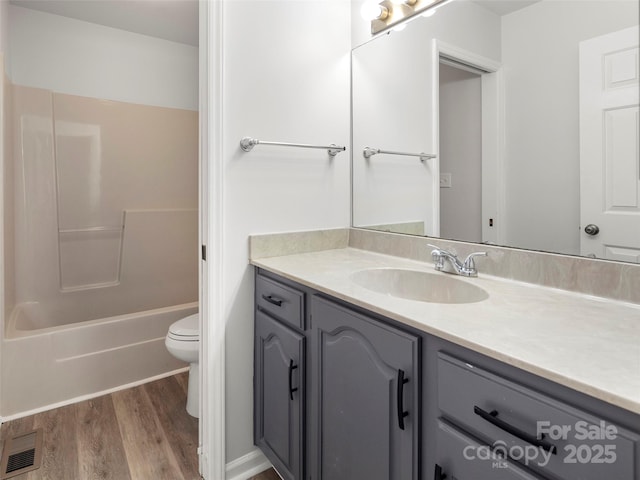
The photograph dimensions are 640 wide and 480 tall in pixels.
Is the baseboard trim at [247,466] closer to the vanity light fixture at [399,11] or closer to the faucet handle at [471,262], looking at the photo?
the faucet handle at [471,262]

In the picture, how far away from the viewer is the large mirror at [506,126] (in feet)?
3.33

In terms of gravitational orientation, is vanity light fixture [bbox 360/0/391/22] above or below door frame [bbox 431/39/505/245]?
above

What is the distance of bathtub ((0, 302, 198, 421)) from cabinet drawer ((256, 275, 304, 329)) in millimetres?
1208

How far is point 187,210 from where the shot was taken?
9.96ft

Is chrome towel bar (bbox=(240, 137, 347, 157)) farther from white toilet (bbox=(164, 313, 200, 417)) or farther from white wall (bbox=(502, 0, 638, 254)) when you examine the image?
white toilet (bbox=(164, 313, 200, 417))

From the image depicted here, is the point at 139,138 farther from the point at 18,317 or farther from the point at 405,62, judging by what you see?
the point at 405,62

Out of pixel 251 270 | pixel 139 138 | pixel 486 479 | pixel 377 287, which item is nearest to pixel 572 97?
pixel 377 287

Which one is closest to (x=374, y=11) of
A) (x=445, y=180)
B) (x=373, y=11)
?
(x=373, y=11)

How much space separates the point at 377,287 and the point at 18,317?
2.24m

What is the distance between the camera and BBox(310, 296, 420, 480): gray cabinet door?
2.88 feet

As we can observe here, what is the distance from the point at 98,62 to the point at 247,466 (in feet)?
8.88

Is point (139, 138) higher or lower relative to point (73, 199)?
higher

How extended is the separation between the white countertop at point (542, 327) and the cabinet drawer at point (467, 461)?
0.19 m

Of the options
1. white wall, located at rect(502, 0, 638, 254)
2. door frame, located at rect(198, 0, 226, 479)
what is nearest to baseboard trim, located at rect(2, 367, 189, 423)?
door frame, located at rect(198, 0, 226, 479)
